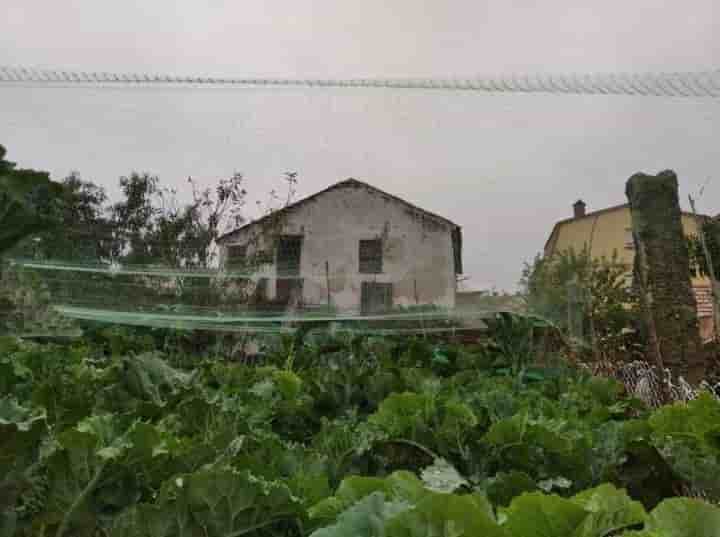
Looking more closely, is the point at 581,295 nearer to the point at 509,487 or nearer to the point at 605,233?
the point at 605,233

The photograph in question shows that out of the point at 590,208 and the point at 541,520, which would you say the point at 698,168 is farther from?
the point at 541,520

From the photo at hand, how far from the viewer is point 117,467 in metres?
1.07

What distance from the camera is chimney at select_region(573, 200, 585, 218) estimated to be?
557 centimetres

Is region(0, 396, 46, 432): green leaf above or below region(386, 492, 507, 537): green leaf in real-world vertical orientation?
above

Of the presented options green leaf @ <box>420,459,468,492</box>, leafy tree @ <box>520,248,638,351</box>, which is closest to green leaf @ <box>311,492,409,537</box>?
green leaf @ <box>420,459,468,492</box>

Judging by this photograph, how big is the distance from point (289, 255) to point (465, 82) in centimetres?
274

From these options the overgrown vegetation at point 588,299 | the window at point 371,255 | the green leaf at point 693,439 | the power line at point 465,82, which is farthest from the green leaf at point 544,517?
the window at point 371,255

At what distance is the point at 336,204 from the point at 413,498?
5188 mm

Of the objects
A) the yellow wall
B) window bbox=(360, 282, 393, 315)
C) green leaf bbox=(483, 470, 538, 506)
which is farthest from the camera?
the yellow wall

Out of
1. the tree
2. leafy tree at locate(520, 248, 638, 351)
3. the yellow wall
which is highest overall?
the yellow wall

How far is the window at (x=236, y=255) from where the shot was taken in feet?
21.1

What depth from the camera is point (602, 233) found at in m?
7.71

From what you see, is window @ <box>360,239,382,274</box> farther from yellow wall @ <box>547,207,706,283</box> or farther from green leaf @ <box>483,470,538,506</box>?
green leaf @ <box>483,470,538,506</box>

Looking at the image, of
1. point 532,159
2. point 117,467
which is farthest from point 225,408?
point 532,159
